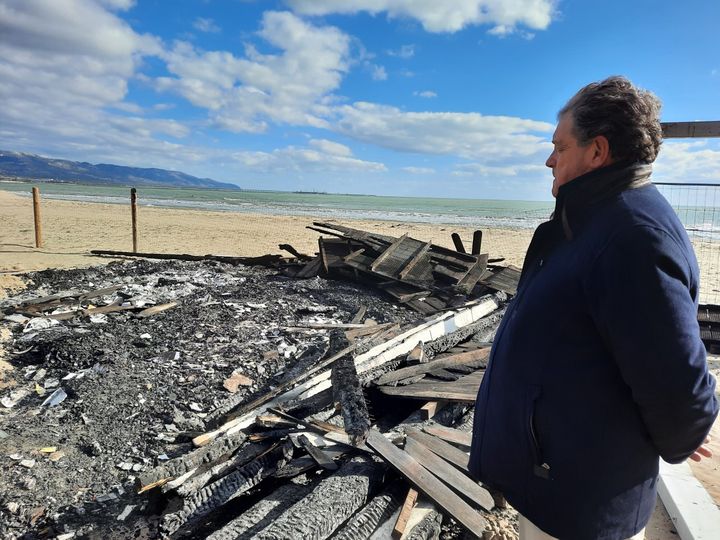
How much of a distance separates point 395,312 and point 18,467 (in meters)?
5.74

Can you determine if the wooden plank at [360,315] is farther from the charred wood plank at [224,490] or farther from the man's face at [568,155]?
the man's face at [568,155]

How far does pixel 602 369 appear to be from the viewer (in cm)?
146

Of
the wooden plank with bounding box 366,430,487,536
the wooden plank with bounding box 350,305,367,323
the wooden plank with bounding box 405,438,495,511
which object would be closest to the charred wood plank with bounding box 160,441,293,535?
the wooden plank with bounding box 366,430,487,536

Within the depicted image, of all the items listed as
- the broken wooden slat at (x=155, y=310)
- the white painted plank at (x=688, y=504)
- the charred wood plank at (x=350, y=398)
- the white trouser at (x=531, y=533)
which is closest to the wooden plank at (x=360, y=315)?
the charred wood plank at (x=350, y=398)

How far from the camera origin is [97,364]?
209 inches

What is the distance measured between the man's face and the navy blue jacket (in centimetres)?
5

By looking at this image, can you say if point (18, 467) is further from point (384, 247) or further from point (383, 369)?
point (384, 247)

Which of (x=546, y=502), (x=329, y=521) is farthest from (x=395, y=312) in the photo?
(x=546, y=502)

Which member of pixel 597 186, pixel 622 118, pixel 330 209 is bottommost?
pixel 330 209

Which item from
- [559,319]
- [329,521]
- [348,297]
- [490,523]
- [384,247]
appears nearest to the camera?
[559,319]

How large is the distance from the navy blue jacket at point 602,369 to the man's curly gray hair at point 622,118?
7cm

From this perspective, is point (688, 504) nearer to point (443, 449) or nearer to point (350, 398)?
point (443, 449)

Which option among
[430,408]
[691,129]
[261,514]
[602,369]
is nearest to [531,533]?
[602,369]

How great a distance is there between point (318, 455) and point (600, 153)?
264cm
